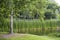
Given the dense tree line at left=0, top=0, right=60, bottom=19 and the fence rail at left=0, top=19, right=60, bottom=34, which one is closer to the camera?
the dense tree line at left=0, top=0, right=60, bottom=19

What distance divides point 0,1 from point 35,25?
13.3m

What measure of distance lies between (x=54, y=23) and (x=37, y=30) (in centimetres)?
260

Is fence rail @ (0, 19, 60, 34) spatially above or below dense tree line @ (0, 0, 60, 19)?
below

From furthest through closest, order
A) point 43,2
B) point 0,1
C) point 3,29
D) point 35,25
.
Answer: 1. point 35,25
2. point 3,29
3. point 43,2
4. point 0,1

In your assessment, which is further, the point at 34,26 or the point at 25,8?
the point at 34,26

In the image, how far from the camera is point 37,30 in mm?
23922

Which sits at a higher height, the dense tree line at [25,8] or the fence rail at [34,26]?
the dense tree line at [25,8]

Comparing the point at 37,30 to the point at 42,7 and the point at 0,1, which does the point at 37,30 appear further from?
the point at 0,1

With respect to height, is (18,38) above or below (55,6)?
below

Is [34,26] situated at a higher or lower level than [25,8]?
lower

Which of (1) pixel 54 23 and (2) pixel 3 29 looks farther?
(1) pixel 54 23

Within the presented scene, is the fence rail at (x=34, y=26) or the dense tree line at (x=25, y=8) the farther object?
Answer: the fence rail at (x=34, y=26)

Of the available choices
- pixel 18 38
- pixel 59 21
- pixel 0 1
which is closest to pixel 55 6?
pixel 59 21

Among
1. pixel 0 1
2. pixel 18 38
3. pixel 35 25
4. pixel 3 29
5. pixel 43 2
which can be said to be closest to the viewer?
pixel 0 1
